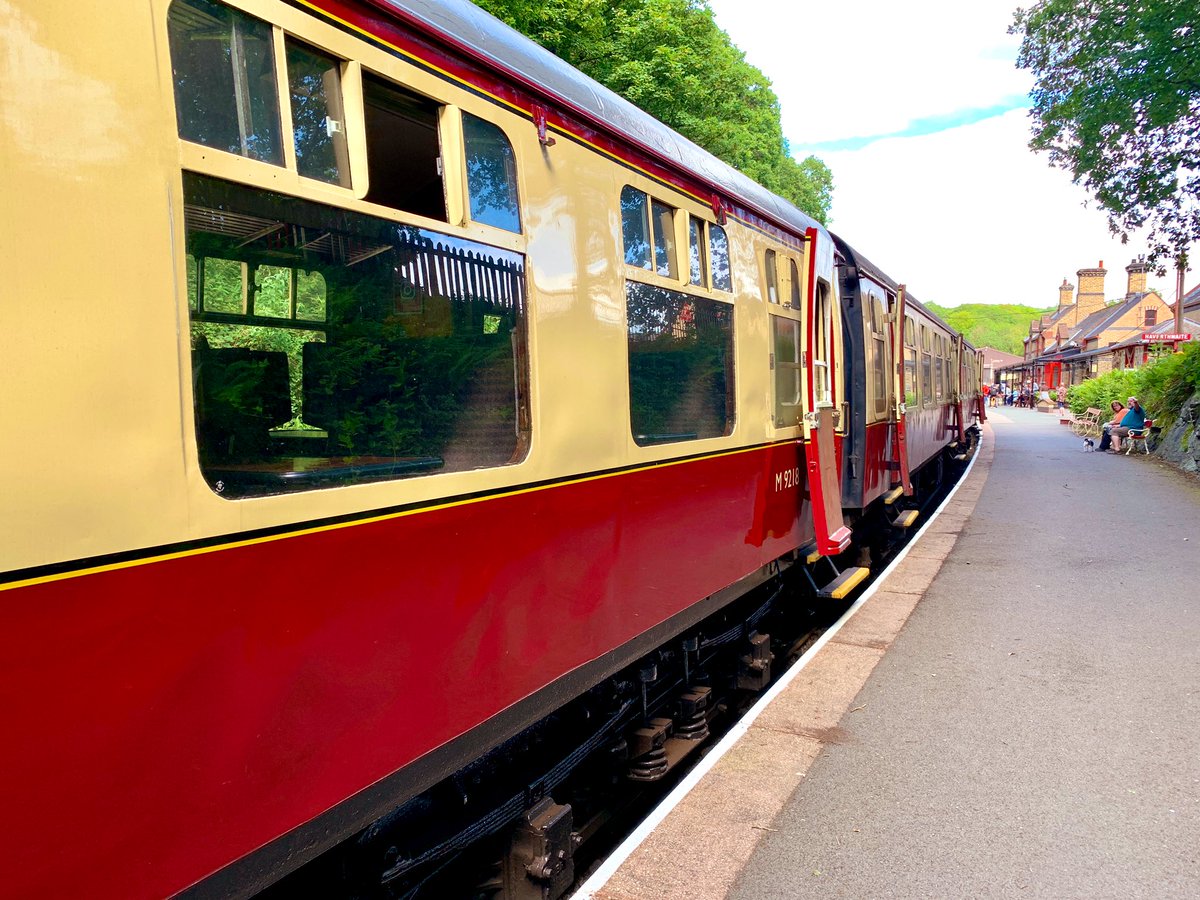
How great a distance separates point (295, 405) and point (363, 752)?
0.86 meters

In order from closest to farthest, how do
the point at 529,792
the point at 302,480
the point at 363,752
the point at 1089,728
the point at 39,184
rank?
1. the point at 39,184
2. the point at 302,480
3. the point at 363,752
4. the point at 529,792
5. the point at 1089,728

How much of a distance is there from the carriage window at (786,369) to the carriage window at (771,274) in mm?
130

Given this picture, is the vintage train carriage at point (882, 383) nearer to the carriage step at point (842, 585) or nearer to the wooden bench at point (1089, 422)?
the carriage step at point (842, 585)

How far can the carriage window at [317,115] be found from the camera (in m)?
1.84

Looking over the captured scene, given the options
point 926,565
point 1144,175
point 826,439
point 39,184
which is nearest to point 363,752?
point 39,184

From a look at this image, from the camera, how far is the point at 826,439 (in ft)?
17.3

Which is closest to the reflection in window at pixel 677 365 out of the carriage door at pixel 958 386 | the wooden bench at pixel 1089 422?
the carriage door at pixel 958 386

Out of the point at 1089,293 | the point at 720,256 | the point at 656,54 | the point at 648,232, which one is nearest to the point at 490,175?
the point at 648,232

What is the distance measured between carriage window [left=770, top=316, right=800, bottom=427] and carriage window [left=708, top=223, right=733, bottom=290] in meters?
0.76

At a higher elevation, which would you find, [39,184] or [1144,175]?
[1144,175]

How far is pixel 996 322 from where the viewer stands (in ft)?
518

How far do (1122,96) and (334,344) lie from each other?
50.2ft

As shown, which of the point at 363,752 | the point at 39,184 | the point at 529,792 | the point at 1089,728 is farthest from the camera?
the point at 1089,728

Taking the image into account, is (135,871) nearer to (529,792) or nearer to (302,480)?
(302,480)
